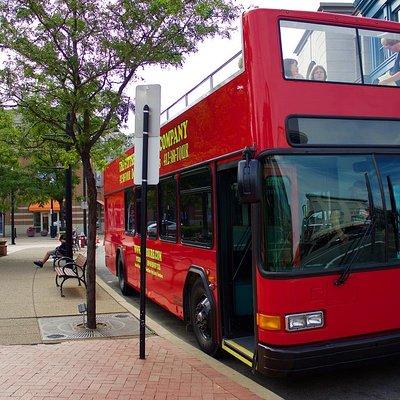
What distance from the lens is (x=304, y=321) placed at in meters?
4.41

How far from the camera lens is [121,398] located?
15.1 ft

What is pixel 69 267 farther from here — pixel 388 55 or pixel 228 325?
pixel 388 55

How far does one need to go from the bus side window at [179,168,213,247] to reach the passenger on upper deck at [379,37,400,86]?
2.12 m

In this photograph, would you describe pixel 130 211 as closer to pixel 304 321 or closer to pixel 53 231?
pixel 304 321

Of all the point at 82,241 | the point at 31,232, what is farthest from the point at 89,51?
the point at 31,232

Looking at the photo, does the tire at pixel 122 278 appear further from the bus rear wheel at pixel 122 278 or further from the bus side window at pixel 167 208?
the bus side window at pixel 167 208

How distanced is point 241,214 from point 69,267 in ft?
24.1

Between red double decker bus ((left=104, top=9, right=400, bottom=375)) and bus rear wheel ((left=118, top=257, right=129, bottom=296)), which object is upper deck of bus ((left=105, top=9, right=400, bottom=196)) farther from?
bus rear wheel ((left=118, top=257, right=129, bottom=296))

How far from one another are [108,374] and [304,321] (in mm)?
2144

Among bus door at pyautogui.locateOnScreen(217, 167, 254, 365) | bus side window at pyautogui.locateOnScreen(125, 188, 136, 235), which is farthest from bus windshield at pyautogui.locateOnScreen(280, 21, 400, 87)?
bus side window at pyautogui.locateOnScreen(125, 188, 136, 235)

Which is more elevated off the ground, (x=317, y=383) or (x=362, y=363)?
(x=362, y=363)

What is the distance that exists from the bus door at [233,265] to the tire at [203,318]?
0.24 metres

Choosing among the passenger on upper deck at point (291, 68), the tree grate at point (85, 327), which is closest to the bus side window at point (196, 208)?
the passenger on upper deck at point (291, 68)

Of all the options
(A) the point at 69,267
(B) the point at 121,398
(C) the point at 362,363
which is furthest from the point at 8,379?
(A) the point at 69,267
